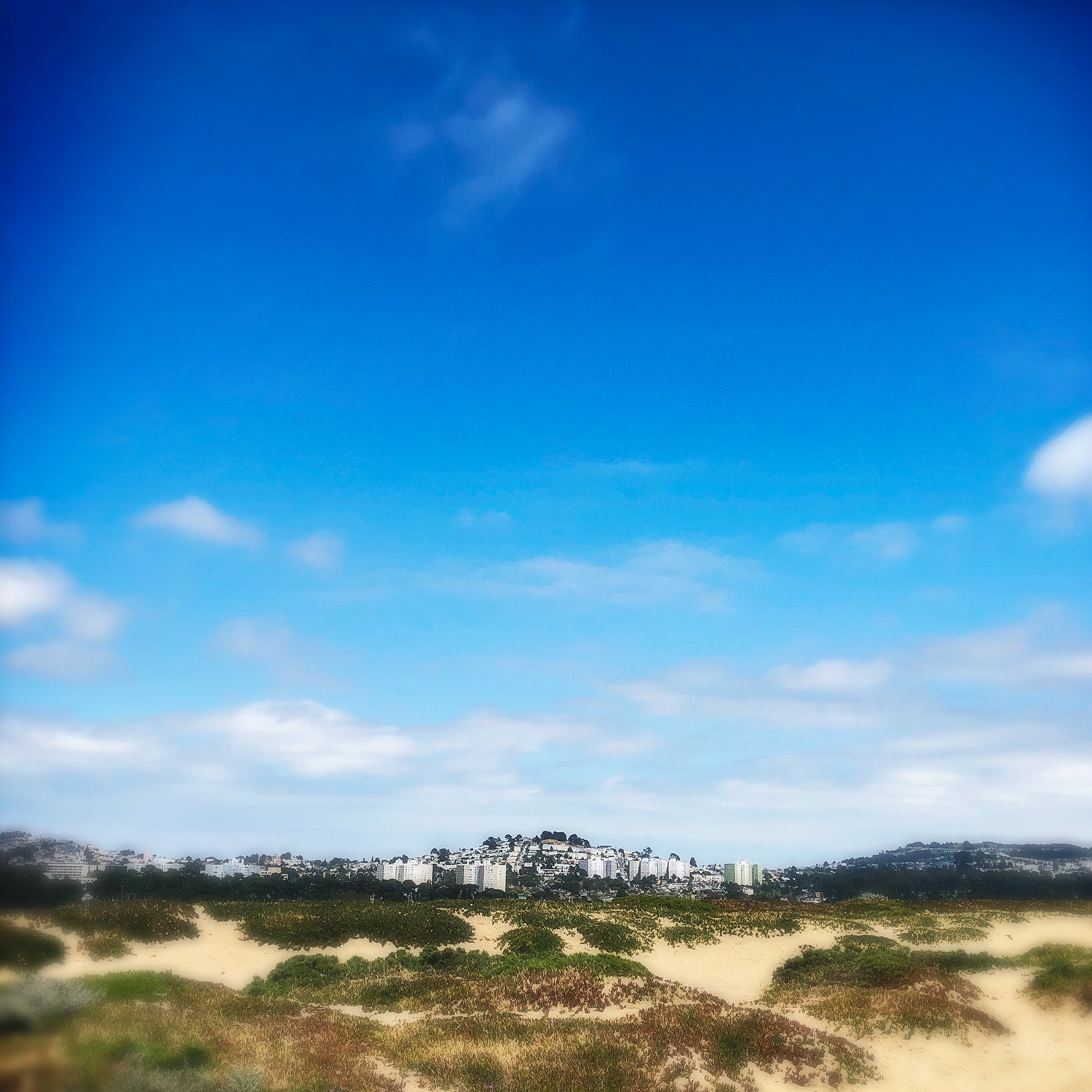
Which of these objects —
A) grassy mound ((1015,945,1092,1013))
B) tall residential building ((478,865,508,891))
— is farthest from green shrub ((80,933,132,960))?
tall residential building ((478,865,508,891))

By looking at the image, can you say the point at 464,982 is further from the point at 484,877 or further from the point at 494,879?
the point at 484,877

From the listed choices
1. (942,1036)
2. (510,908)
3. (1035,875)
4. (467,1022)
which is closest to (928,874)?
(1035,875)

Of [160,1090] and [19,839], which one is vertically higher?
[19,839]

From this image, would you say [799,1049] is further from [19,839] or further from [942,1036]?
[19,839]

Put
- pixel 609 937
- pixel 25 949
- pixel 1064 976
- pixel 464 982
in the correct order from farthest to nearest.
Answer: pixel 609 937, pixel 464 982, pixel 1064 976, pixel 25 949

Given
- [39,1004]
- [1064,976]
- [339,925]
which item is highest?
[39,1004]

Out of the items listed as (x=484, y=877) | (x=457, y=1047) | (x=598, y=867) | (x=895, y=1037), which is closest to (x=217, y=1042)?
(x=457, y=1047)

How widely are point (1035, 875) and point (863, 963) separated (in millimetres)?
44320

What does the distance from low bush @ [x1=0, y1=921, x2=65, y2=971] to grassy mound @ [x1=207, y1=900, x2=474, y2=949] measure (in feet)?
52.0

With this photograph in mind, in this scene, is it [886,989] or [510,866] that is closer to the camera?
[886,989]

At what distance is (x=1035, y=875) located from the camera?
59.0 meters

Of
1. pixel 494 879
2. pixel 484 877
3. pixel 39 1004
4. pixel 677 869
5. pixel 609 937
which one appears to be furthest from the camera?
pixel 677 869

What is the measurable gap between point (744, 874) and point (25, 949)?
406 ft

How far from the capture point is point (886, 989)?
23812 mm
